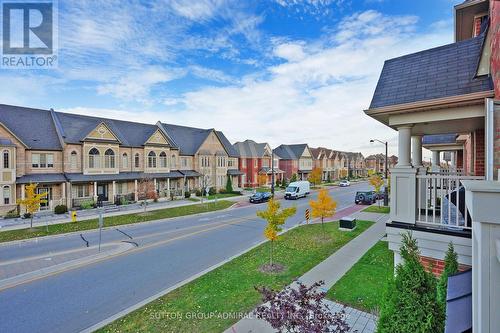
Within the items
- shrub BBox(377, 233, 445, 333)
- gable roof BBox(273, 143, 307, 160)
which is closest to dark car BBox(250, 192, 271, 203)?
shrub BBox(377, 233, 445, 333)

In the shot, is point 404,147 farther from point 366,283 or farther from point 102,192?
point 102,192

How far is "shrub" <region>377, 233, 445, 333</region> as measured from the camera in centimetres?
392

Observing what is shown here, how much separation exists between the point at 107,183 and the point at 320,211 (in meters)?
24.1

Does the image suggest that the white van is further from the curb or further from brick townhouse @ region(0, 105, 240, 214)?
the curb

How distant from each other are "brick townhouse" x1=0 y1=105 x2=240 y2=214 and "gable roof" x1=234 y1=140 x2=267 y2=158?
11.0m

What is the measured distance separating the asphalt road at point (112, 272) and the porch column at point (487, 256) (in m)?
8.28

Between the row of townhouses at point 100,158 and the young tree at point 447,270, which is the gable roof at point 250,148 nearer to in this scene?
A: the row of townhouses at point 100,158

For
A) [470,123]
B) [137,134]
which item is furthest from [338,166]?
[470,123]

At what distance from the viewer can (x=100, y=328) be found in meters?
6.32

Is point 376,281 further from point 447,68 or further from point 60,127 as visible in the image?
point 60,127

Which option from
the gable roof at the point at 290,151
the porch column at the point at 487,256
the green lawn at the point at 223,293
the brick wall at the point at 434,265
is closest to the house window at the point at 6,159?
the green lawn at the point at 223,293

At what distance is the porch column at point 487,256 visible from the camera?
2027 mm

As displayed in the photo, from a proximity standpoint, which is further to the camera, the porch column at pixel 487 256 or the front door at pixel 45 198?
the front door at pixel 45 198

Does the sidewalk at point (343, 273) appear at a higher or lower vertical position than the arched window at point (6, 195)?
lower
